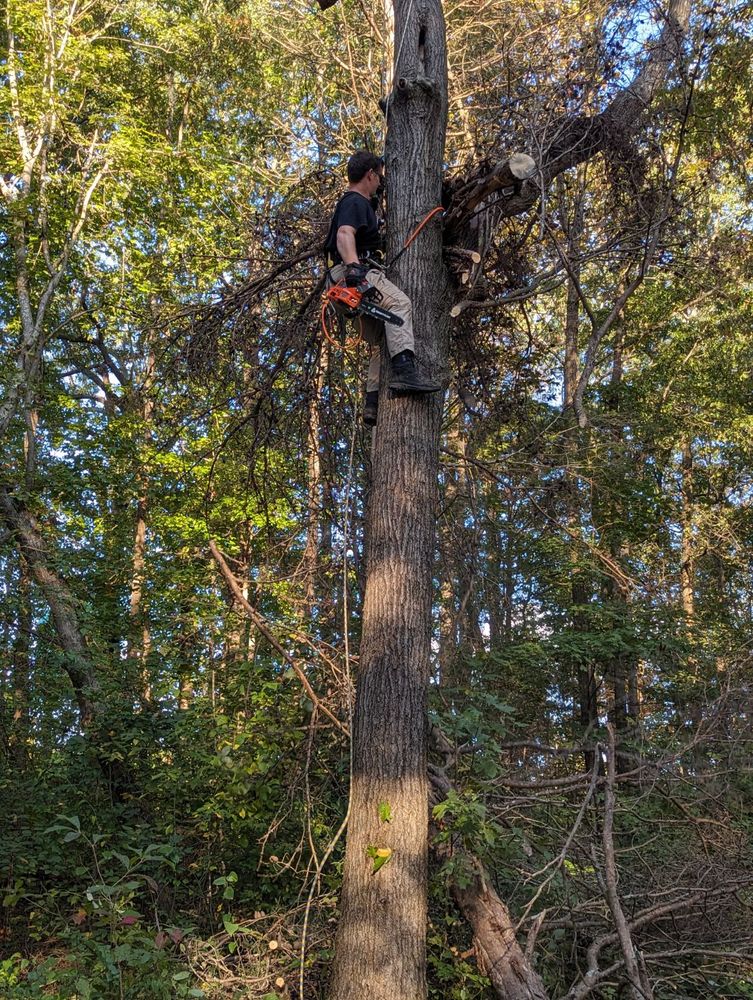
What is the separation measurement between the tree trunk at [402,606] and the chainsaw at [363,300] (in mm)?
220

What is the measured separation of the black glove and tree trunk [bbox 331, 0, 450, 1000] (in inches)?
13.1

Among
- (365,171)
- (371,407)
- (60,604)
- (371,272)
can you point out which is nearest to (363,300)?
(371,272)

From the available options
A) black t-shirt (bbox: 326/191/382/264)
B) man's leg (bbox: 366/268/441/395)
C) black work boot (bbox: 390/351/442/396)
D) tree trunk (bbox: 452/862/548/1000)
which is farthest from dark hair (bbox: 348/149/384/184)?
tree trunk (bbox: 452/862/548/1000)

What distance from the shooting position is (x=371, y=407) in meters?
4.25

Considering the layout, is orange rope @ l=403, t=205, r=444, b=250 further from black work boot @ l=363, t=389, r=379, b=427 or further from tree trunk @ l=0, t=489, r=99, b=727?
tree trunk @ l=0, t=489, r=99, b=727

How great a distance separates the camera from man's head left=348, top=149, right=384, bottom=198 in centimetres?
415

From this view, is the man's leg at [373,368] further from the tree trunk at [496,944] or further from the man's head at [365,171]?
the tree trunk at [496,944]

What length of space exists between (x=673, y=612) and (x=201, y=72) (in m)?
12.7

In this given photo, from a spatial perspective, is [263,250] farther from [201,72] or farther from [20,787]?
[201,72]

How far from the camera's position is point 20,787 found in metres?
7.34

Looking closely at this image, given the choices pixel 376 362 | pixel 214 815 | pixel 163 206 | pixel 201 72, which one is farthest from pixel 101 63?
pixel 214 815

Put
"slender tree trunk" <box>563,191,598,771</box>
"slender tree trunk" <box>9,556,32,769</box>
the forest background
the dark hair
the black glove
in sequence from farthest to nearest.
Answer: "slender tree trunk" <box>563,191,598,771</box>
"slender tree trunk" <box>9,556,32,769</box>
the forest background
the dark hair
the black glove

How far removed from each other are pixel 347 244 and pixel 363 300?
0.35 m

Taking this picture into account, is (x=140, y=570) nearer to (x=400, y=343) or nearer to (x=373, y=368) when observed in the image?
(x=373, y=368)
